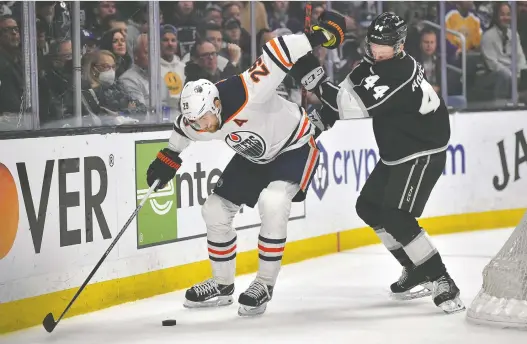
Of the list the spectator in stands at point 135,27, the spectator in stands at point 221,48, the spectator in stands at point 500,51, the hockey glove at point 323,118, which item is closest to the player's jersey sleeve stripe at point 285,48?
the hockey glove at point 323,118

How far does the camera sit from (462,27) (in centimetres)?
803

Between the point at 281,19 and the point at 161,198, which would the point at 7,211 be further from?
the point at 281,19

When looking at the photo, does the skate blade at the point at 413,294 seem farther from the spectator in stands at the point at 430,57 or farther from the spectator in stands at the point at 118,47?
the spectator in stands at the point at 430,57

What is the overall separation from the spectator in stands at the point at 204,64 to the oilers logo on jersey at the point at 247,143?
4.95ft

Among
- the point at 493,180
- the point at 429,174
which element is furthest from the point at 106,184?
the point at 493,180

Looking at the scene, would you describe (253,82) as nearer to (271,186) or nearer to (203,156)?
(271,186)

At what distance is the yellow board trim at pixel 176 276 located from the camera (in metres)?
→ 4.55

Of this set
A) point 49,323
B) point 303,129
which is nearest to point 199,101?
point 303,129

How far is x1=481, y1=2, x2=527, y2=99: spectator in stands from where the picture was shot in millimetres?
8000

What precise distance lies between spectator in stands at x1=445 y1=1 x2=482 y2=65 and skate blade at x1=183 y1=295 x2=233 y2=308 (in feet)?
11.4

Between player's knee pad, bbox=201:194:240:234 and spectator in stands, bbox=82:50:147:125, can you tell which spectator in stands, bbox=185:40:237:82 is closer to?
spectator in stands, bbox=82:50:147:125

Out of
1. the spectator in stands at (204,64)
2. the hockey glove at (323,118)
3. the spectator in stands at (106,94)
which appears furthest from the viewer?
the spectator in stands at (204,64)

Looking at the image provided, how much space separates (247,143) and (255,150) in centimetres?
5

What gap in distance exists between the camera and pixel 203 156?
574cm
